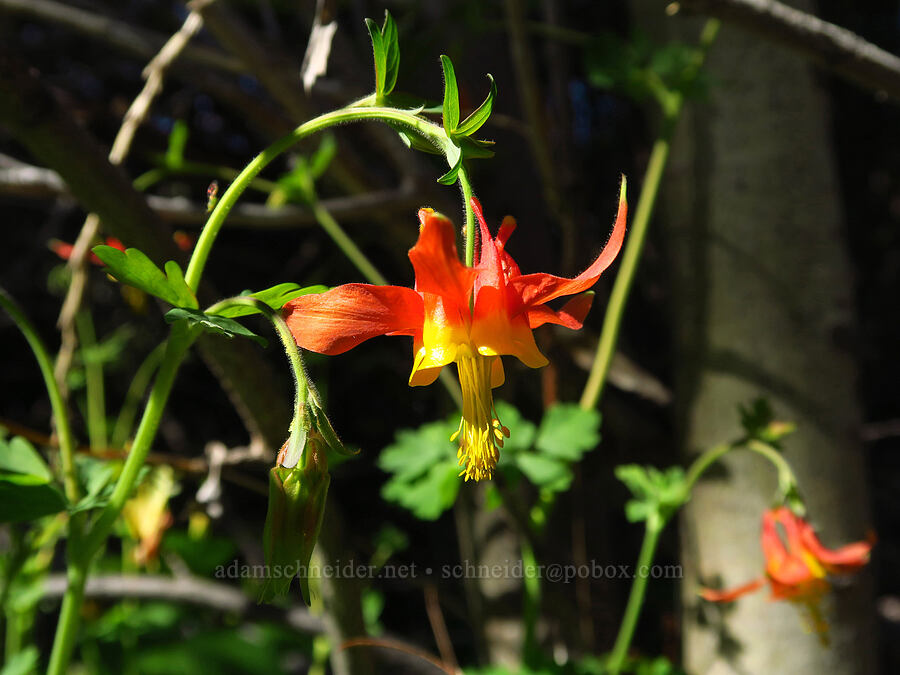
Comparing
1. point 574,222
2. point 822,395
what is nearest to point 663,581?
point 822,395

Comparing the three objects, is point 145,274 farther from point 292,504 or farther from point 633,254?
point 633,254

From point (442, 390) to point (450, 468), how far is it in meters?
0.33

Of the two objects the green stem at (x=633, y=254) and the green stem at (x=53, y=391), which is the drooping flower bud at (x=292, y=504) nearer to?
the green stem at (x=53, y=391)

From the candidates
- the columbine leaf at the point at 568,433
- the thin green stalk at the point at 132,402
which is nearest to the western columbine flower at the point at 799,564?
the columbine leaf at the point at 568,433

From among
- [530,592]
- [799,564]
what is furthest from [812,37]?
[530,592]

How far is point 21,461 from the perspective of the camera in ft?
1.92

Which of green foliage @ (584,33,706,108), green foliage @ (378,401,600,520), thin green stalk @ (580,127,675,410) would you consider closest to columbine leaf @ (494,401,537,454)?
green foliage @ (378,401,600,520)

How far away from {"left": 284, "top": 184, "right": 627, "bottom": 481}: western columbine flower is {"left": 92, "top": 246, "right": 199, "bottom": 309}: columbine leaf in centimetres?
8

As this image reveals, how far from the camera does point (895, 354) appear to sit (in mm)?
2021

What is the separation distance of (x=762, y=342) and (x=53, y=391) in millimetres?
1022

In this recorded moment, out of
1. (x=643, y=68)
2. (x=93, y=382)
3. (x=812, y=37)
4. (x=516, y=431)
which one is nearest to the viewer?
(x=812, y=37)

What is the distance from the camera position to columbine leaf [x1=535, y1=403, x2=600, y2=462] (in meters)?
0.98

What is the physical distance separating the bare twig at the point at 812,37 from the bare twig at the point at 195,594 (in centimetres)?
104

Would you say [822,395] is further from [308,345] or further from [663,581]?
[308,345]
